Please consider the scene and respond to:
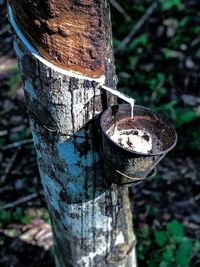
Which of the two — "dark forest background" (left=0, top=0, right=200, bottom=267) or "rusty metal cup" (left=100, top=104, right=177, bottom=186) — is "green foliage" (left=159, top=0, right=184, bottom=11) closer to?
"dark forest background" (left=0, top=0, right=200, bottom=267)

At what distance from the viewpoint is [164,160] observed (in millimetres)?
4027

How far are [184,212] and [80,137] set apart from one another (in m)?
2.02

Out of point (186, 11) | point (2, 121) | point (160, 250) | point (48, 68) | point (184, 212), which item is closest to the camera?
point (48, 68)

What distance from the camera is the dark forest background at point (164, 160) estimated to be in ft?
10.9

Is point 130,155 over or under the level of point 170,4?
over

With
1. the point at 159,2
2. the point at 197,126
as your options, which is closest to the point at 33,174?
the point at 197,126

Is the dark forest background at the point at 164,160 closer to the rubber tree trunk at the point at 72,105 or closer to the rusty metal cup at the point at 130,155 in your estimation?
the rubber tree trunk at the point at 72,105

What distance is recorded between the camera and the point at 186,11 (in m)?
5.55

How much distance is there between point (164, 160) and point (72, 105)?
2.42m

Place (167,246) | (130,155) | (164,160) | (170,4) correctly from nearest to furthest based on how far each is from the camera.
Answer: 1. (130,155)
2. (167,246)
3. (164,160)
4. (170,4)

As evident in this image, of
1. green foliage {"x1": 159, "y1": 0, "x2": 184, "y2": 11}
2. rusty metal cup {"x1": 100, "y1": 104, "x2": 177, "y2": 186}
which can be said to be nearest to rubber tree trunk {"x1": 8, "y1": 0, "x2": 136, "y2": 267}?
rusty metal cup {"x1": 100, "y1": 104, "x2": 177, "y2": 186}

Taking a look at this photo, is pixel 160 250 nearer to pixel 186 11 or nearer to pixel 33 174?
pixel 33 174

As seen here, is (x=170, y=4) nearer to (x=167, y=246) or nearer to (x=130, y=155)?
(x=167, y=246)

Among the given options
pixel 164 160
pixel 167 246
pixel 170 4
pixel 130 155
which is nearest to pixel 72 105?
pixel 130 155
